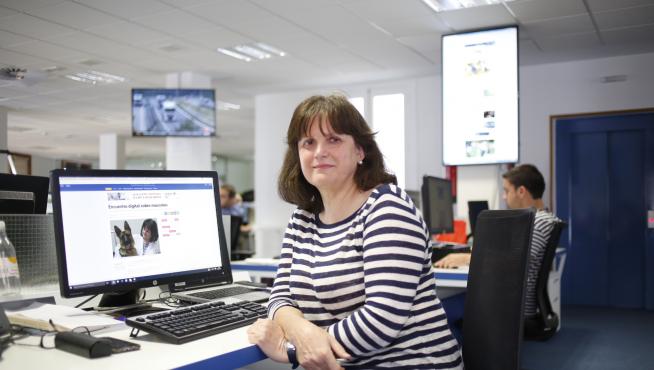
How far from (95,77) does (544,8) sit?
16.8 ft

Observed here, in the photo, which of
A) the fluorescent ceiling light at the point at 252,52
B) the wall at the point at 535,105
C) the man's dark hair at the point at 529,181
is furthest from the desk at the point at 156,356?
the wall at the point at 535,105

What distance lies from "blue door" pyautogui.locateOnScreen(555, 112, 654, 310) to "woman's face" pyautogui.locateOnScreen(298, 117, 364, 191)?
18.5 feet

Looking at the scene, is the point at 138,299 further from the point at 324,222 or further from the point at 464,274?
the point at 464,274

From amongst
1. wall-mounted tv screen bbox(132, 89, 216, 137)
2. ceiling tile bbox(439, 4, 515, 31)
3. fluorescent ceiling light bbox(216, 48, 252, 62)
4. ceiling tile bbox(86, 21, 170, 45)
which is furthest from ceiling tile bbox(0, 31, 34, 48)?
ceiling tile bbox(439, 4, 515, 31)

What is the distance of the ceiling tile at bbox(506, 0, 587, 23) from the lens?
4.73 metres

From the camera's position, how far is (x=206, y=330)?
139cm

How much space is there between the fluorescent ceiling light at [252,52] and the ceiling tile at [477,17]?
2.10m

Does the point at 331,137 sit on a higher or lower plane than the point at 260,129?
lower

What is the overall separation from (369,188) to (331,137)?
170 mm

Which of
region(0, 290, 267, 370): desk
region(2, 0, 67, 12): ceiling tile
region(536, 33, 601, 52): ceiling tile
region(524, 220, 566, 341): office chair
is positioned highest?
region(2, 0, 67, 12): ceiling tile

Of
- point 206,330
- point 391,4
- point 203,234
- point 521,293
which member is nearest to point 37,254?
point 203,234

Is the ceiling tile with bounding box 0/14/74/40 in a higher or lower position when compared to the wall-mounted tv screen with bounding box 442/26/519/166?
higher

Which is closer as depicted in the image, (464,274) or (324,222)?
(324,222)

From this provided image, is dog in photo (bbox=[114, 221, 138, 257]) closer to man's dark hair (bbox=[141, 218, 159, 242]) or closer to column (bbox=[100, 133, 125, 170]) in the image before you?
man's dark hair (bbox=[141, 218, 159, 242])
